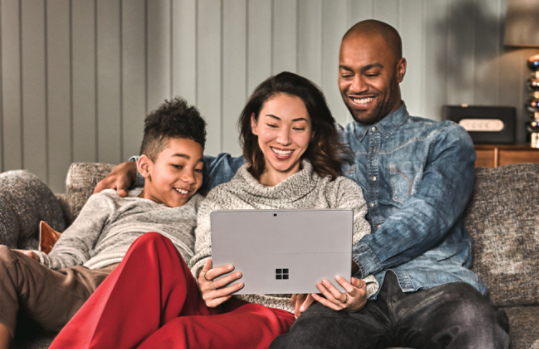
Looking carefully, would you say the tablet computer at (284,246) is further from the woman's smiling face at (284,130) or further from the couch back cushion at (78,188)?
the couch back cushion at (78,188)

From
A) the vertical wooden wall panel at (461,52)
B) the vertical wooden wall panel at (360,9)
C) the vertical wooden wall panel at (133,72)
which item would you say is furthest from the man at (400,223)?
the vertical wooden wall panel at (461,52)

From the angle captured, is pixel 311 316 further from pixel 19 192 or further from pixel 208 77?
pixel 208 77

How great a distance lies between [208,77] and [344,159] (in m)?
1.79

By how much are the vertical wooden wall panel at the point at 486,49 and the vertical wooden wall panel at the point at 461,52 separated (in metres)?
0.03

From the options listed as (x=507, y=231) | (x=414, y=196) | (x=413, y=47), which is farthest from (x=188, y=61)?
(x=507, y=231)

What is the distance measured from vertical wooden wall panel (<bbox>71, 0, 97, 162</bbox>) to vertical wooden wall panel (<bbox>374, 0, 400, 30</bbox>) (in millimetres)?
1838

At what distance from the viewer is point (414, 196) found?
1.24m

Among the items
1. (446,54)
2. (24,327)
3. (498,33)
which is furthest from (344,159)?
(498,33)

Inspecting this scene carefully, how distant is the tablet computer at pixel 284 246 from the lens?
93cm

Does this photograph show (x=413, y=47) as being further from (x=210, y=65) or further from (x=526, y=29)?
(x=210, y=65)

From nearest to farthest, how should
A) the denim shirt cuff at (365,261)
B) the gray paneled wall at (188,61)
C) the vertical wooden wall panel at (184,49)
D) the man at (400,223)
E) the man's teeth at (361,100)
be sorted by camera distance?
the man at (400,223) → the denim shirt cuff at (365,261) → the man's teeth at (361,100) → the gray paneled wall at (188,61) → the vertical wooden wall panel at (184,49)

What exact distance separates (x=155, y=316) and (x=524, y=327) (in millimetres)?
948

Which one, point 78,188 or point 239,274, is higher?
point 78,188

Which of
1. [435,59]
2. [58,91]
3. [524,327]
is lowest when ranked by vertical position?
[524,327]
